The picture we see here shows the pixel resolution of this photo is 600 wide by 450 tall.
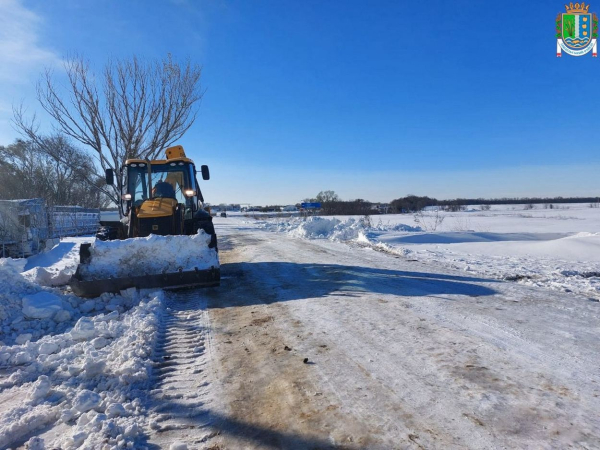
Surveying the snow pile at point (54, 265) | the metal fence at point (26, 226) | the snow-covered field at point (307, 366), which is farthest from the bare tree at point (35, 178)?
the snow-covered field at point (307, 366)

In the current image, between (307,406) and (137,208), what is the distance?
21.6ft

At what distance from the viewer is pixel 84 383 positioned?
10.8 feet

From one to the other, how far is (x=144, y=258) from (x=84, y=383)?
3.75 metres

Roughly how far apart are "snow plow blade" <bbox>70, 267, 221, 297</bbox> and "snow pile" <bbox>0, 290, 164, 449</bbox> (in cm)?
135

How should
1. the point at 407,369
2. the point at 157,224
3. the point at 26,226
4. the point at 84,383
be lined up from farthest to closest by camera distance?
the point at 26,226 → the point at 157,224 → the point at 407,369 → the point at 84,383

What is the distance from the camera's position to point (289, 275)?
8.48m

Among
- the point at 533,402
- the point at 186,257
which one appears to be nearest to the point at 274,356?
the point at 533,402

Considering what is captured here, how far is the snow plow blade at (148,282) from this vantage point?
6.30 metres

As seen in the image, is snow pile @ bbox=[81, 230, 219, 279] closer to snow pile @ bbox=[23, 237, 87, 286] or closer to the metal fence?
snow pile @ bbox=[23, 237, 87, 286]

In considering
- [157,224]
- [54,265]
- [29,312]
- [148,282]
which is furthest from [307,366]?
[54,265]

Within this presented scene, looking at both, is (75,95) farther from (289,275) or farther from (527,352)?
(527,352)

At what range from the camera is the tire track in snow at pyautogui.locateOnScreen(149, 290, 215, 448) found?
8.60 feet

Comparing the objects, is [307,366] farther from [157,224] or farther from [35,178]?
[35,178]

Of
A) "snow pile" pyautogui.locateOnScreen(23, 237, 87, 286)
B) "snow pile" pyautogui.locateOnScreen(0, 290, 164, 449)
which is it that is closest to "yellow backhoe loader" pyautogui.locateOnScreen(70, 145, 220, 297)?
"snow pile" pyautogui.locateOnScreen(23, 237, 87, 286)
